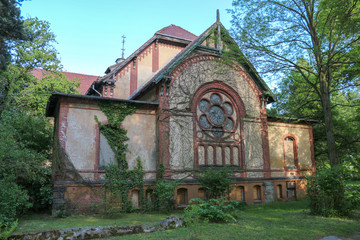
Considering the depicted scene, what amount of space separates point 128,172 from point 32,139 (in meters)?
7.17

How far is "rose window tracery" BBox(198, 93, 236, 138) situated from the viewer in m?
16.2

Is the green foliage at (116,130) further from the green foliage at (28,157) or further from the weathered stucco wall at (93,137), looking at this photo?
the green foliage at (28,157)

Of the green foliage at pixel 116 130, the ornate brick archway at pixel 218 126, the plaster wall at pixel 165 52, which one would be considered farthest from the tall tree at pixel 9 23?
the plaster wall at pixel 165 52

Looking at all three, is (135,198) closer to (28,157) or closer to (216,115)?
(28,157)

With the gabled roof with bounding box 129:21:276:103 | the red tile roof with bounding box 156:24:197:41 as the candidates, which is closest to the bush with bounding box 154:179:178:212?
the gabled roof with bounding box 129:21:276:103

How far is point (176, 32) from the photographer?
24.4 m

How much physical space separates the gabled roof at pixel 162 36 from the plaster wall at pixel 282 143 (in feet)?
34.8

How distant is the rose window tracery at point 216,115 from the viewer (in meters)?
16.2

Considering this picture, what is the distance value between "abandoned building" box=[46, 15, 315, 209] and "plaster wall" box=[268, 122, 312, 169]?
7cm

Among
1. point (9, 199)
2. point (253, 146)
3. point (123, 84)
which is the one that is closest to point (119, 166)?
point (9, 199)

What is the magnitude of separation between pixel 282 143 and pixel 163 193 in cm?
1004

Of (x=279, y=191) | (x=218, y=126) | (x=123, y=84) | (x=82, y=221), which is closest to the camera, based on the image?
(x=82, y=221)

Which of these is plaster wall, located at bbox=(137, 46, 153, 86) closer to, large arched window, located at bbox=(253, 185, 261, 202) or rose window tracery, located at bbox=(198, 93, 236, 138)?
rose window tracery, located at bbox=(198, 93, 236, 138)

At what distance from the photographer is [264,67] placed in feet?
46.2
